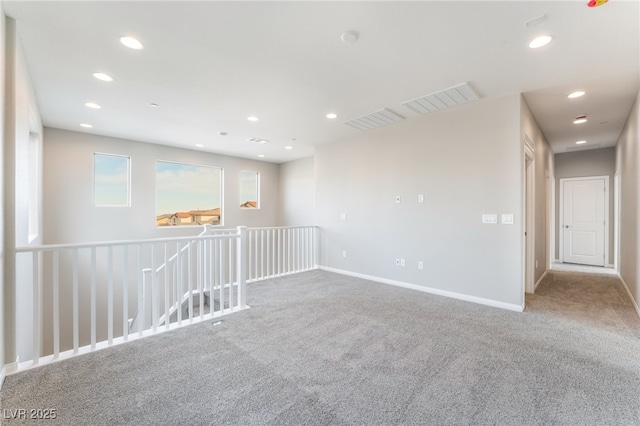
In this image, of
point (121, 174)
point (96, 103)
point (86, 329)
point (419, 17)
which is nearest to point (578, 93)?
point (419, 17)

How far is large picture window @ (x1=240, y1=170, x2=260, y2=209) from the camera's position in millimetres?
7473

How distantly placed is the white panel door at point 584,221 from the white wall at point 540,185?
1279 millimetres

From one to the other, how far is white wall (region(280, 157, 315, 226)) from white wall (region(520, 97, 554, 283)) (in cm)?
453

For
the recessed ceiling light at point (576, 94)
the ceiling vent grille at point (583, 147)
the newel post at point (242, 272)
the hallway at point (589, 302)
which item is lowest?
the hallway at point (589, 302)

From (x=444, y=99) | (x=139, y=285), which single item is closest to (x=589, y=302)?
(x=444, y=99)

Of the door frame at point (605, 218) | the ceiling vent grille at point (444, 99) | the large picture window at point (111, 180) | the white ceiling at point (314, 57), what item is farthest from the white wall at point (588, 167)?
the large picture window at point (111, 180)

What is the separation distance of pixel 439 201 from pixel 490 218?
2.30 feet

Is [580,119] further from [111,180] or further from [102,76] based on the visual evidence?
[111,180]

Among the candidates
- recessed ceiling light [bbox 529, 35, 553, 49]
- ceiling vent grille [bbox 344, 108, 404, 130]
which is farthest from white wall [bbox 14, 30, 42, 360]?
recessed ceiling light [bbox 529, 35, 553, 49]

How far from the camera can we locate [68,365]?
2.16 m

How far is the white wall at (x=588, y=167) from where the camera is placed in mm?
5949

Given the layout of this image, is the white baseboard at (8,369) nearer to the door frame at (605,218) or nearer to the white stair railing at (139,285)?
the white stair railing at (139,285)

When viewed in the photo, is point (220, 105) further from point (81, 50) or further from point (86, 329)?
point (86, 329)

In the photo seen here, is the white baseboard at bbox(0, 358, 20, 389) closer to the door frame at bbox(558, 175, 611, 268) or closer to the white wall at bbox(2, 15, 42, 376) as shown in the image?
the white wall at bbox(2, 15, 42, 376)
